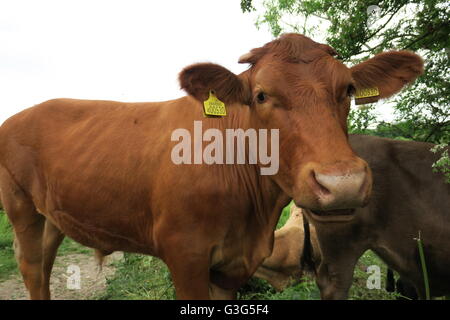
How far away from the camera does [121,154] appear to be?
2.91 m

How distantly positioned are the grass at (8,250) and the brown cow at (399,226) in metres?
5.71

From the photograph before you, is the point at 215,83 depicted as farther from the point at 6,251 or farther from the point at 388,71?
the point at 6,251

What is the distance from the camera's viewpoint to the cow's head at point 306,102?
183cm

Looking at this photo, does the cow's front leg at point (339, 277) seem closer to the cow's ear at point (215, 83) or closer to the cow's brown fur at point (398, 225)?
the cow's brown fur at point (398, 225)

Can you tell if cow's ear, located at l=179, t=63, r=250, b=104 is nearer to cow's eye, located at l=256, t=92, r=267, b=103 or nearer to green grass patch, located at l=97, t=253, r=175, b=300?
cow's eye, located at l=256, t=92, r=267, b=103

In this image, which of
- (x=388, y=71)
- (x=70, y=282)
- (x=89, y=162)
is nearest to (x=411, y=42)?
(x=388, y=71)

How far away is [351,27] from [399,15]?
2.62ft

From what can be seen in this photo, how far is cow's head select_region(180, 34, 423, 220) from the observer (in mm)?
1832

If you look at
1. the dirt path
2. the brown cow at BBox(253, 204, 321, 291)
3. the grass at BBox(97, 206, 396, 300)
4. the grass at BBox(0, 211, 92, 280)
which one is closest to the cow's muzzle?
the grass at BBox(97, 206, 396, 300)

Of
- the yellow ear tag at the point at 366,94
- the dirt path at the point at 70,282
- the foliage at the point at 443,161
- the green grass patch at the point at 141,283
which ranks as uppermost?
the yellow ear tag at the point at 366,94

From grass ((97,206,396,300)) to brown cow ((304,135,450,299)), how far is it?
0.68m

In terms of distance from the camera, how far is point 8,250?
7.83 m
